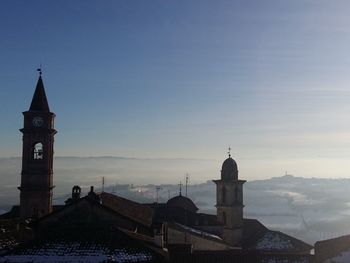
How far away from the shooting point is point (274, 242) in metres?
45.7

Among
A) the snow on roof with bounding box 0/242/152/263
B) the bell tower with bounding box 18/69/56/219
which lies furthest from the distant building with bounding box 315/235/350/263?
the bell tower with bounding box 18/69/56/219

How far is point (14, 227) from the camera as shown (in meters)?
34.5

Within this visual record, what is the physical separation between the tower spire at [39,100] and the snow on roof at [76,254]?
732 inches

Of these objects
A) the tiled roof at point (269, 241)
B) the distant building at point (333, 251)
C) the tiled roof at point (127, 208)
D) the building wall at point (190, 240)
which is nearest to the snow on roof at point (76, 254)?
the tiled roof at point (127, 208)

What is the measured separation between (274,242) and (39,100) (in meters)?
23.9

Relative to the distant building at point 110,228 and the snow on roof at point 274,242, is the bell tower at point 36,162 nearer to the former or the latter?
the distant building at point 110,228

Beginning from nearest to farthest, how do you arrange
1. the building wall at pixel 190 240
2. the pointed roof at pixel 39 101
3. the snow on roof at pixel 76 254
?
A: the snow on roof at pixel 76 254, the building wall at pixel 190 240, the pointed roof at pixel 39 101

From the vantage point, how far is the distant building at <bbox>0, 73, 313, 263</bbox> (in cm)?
2612

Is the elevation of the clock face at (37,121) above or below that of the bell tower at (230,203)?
above

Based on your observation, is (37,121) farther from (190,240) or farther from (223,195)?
(223,195)

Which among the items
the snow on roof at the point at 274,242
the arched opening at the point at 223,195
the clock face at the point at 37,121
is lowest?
the snow on roof at the point at 274,242

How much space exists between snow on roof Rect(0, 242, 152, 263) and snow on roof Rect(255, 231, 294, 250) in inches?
860

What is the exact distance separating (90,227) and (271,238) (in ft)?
73.7

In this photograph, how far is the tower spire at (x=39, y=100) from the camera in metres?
42.9
